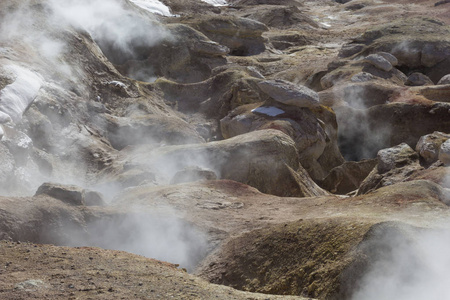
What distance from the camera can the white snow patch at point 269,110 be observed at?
16.7 m

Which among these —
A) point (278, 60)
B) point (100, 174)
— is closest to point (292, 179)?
point (100, 174)

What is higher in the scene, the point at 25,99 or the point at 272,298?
the point at 272,298

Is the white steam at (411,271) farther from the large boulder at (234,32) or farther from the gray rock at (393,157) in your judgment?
the large boulder at (234,32)

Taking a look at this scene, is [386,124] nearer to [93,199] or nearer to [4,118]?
[4,118]

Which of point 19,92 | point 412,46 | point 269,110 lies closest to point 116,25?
point 269,110

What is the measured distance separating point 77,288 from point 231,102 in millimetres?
15292

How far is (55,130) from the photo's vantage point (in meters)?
13.8

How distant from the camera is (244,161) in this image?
13.2 m

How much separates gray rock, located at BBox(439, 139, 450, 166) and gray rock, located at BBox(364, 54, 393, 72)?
1176 centimetres

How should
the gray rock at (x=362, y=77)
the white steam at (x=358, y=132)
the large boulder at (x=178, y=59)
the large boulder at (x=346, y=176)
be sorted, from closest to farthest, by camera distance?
1. the large boulder at (x=346, y=176)
2. the white steam at (x=358, y=132)
3. the gray rock at (x=362, y=77)
4. the large boulder at (x=178, y=59)

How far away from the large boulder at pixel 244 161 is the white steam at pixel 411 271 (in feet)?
22.4

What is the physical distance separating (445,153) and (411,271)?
256 inches

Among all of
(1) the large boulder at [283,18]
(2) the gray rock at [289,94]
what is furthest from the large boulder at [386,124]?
(1) the large boulder at [283,18]

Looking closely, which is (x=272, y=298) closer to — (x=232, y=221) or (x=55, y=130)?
(x=232, y=221)
